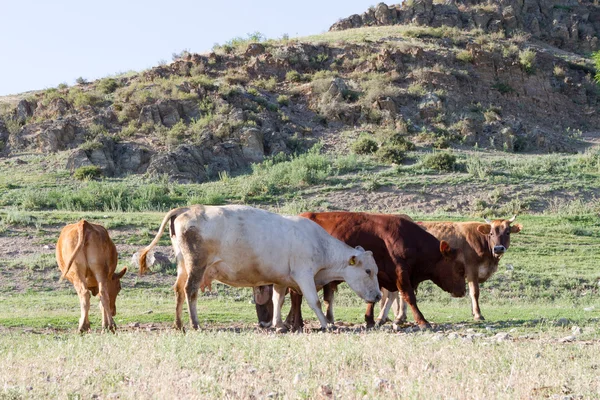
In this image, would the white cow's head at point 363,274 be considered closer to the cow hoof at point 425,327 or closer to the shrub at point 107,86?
the cow hoof at point 425,327

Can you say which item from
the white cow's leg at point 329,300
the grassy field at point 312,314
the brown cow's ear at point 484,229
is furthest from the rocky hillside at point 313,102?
the white cow's leg at point 329,300

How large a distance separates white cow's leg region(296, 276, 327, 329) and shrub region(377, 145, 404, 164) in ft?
82.8

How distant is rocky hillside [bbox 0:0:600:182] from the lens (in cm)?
4194

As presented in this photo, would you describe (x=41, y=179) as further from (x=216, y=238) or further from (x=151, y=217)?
(x=216, y=238)

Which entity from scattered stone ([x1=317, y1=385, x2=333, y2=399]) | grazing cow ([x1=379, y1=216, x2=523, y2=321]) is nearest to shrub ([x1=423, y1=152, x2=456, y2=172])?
grazing cow ([x1=379, y1=216, x2=523, y2=321])

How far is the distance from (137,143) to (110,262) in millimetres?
27586

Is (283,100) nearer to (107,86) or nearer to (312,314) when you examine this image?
(107,86)

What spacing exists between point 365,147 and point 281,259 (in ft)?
90.6

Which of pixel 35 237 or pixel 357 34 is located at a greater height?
pixel 357 34

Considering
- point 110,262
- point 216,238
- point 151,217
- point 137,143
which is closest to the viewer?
point 216,238

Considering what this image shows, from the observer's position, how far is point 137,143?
41.7 meters

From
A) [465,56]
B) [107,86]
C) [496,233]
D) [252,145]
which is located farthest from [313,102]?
[496,233]

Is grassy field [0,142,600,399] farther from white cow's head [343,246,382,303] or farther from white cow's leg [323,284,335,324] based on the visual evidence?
white cow's head [343,246,382,303]

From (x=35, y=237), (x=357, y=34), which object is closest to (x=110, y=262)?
(x=35, y=237)
